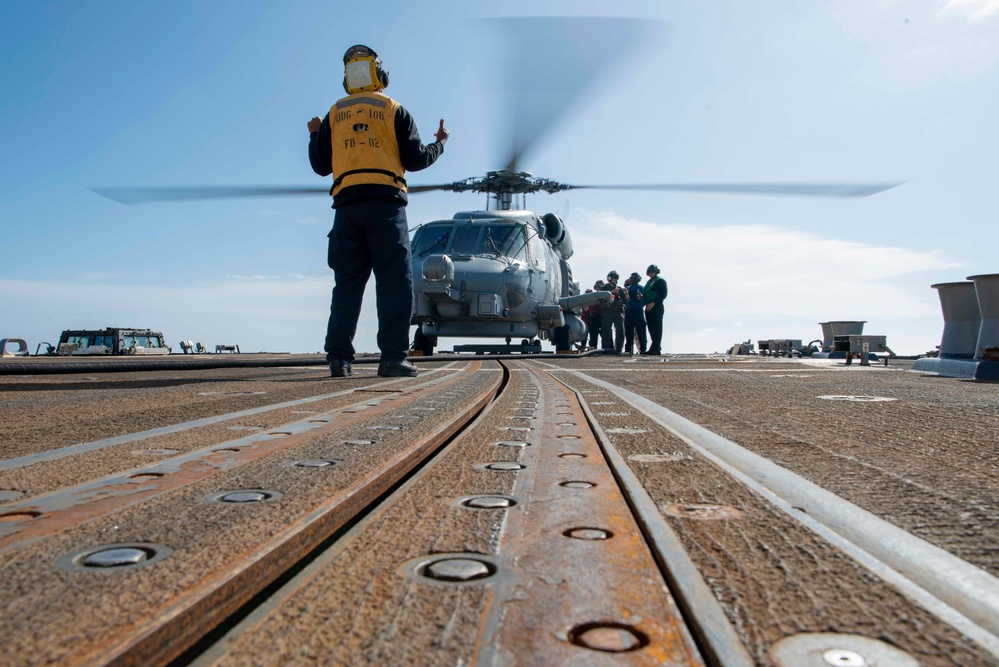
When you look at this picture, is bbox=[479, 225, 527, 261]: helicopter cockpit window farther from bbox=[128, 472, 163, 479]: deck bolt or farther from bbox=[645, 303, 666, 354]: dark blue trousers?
bbox=[128, 472, 163, 479]: deck bolt

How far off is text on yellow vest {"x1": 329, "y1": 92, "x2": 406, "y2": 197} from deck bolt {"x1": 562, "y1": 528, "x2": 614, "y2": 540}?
3.97 metres

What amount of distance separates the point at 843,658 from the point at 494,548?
0.38 m

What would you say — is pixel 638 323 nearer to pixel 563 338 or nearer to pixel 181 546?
pixel 563 338

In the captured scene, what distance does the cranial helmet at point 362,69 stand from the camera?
183 inches

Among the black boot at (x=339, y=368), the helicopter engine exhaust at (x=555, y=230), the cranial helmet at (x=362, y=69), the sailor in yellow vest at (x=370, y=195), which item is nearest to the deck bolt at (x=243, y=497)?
the sailor in yellow vest at (x=370, y=195)

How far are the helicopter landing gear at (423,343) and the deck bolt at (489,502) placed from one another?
12419mm

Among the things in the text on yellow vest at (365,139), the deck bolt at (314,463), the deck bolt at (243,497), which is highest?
the text on yellow vest at (365,139)

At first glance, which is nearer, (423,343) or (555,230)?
(423,343)

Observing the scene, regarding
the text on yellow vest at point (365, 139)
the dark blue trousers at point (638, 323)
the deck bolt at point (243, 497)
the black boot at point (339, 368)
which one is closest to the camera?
the deck bolt at point (243, 497)

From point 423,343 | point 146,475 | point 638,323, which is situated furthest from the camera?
point 638,323

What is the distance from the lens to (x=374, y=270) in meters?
4.70

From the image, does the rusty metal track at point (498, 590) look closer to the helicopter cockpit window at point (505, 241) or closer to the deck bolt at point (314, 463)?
the deck bolt at point (314, 463)

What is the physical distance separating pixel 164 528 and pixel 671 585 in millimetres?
603

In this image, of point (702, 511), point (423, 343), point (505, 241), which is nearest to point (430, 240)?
point (505, 241)
